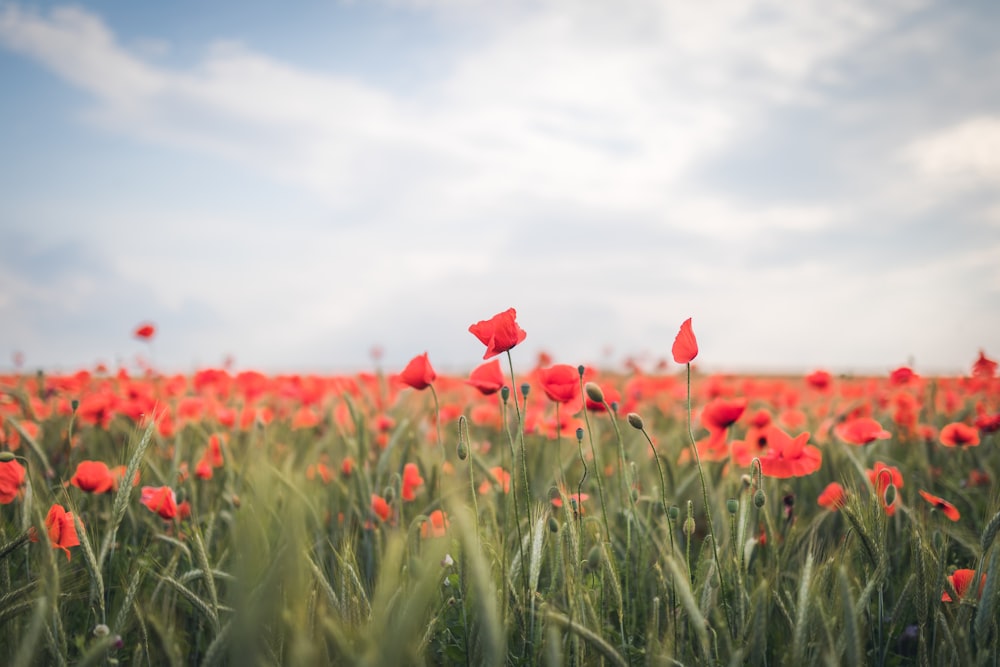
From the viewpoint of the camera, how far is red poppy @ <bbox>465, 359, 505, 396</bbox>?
203 cm

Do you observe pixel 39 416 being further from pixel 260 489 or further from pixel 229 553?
pixel 260 489

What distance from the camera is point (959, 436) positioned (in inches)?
117

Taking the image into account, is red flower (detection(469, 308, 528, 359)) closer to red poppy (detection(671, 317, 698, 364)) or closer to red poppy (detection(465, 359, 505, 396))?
red poppy (detection(465, 359, 505, 396))

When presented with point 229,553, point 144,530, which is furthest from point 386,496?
point 144,530

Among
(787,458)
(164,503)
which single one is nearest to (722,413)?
(787,458)

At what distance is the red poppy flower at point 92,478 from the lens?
2.24m

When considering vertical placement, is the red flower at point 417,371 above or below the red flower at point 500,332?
below

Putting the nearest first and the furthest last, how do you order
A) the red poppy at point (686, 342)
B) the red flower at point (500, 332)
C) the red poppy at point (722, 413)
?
the red poppy at point (686, 342), the red flower at point (500, 332), the red poppy at point (722, 413)

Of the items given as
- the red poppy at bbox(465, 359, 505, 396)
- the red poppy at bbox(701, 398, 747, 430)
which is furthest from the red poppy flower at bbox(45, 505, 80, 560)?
the red poppy at bbox(701, 398, 747, 430)

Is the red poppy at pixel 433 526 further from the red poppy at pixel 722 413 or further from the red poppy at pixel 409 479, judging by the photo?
the red poppy at pixel 722 413

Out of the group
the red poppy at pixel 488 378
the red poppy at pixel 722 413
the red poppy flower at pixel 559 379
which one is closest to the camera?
the red poppy flower at pixel 559 379

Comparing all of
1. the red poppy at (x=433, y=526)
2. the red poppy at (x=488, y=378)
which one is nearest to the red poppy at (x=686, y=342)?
the red poppy at (x=488, y=378)

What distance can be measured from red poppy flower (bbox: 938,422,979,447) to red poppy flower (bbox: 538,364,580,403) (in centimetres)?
207

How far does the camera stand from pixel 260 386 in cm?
489
